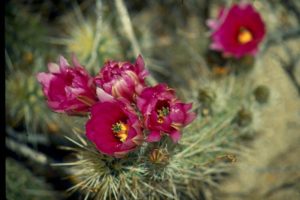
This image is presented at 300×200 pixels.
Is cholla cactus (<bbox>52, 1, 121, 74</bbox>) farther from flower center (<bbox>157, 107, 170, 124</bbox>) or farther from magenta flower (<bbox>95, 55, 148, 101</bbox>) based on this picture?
flower center (<bbox>157, 107, 170, 124</bbox>)

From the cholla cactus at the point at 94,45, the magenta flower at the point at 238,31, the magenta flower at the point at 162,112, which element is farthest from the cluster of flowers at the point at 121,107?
the magenta flower at the point at 238,31

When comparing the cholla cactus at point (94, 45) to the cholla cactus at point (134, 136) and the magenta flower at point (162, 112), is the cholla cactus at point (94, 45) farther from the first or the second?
the magenta flower at point (162, 112)

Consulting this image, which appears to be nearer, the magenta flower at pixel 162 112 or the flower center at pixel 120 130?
the magenta flower at pixel 162 112

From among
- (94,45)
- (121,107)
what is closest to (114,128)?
(121,107)

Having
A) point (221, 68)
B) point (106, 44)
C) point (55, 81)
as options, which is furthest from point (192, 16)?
point (55, 81)

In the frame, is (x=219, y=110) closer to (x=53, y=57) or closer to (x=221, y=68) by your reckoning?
(x=221, y=68)

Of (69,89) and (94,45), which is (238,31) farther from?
(69,89)
